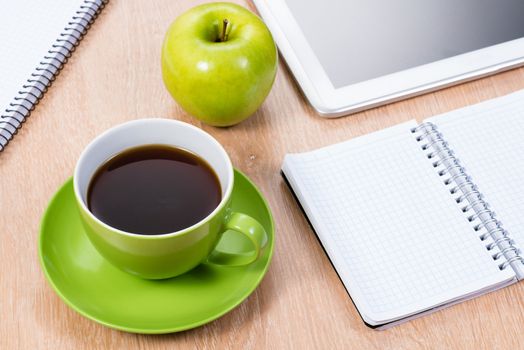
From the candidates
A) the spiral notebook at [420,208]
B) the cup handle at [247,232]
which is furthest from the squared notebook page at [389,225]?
the cup handle at [247,232]

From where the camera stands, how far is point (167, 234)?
0.61 meters

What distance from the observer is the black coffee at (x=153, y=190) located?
2.12ft

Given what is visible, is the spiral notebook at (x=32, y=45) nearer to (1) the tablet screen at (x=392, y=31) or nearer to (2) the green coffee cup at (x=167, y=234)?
(2) the green coffee cup at (x=167, y=234)

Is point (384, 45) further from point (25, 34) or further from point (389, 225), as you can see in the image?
point (25, 34)

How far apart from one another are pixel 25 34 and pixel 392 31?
20.0 inches

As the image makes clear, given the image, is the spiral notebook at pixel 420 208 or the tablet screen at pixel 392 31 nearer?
the spiral notebook at pixel 420 208

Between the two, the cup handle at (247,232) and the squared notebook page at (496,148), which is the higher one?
the cup handle at (247,232)

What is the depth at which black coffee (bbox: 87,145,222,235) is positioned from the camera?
646mm

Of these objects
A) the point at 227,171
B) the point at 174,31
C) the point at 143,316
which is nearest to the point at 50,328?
the point at 143,316

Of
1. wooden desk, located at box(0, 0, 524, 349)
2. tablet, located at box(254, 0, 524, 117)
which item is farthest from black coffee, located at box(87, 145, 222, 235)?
tablet, located at box(254, 0, 524, 117)

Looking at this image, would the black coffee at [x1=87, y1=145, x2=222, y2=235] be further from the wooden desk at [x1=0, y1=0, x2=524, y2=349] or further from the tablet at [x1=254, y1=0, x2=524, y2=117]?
the tablet at [x1=254, y1=0, x2=524, y2=117]

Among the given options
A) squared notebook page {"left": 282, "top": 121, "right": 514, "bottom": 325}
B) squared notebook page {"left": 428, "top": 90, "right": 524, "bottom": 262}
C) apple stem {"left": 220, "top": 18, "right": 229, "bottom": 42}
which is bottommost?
squared notebook page {"left": 428, "top": 90, "right": 524, "bottom": 262}

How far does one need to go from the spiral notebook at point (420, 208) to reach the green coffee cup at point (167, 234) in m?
0.12

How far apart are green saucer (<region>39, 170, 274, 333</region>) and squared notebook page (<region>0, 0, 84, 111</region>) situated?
0.61 feet
